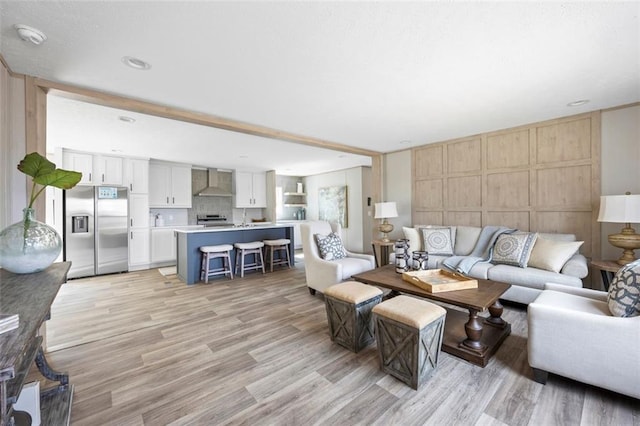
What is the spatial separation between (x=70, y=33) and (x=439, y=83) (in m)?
2.81

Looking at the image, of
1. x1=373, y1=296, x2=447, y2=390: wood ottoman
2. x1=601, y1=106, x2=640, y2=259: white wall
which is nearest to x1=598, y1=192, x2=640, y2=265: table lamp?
x1=601, y1=106, x2=640, y2=259: white wall

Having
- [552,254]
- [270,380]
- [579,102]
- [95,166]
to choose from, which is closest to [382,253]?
[552,254]

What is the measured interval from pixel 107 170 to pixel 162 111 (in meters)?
3.29

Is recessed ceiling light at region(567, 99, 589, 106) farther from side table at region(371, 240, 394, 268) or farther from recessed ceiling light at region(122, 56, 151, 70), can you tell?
recessed ceiling light at region(122, 56, 151, 70)

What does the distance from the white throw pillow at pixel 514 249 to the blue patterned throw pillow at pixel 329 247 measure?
1983 mm

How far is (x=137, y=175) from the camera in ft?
18.0

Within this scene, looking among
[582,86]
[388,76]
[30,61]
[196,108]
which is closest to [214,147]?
[196,108]

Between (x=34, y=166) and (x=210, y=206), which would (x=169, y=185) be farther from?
(x=34, y=166)

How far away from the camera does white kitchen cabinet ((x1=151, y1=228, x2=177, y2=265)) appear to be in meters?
5.70

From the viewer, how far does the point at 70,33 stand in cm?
172

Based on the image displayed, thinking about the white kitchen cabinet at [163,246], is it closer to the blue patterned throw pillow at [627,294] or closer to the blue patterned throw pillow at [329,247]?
the blue patterned throw pillow at [329,247]

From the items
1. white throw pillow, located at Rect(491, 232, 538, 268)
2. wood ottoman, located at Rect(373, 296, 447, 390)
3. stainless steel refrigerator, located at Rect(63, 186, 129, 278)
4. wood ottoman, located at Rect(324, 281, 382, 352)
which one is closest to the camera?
wood ottoman, located at Rect(373, 296, 447, 390)

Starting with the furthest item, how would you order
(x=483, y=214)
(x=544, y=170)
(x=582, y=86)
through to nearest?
(x=483, y=214) < (x=544, y=170) < (x=582, y=86)

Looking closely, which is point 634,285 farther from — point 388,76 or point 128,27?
point 128,27
